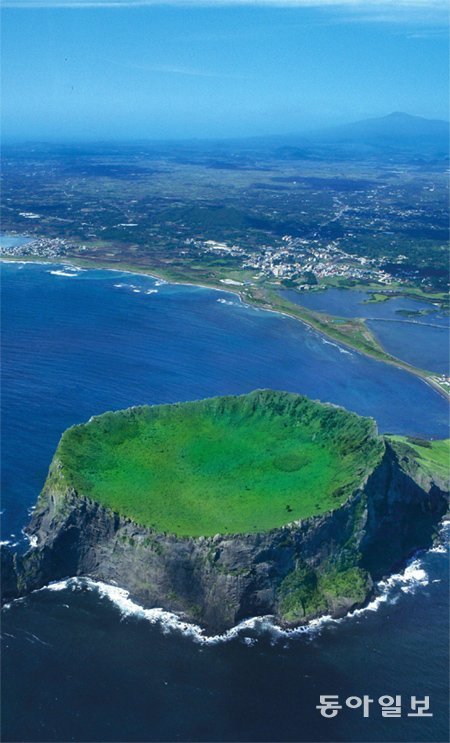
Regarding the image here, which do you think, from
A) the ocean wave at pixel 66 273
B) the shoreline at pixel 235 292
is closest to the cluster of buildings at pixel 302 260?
the shoreline at pixel 235 292

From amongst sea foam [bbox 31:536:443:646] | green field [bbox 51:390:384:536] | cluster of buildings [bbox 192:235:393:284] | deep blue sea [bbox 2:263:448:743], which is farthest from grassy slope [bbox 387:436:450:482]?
cluster of buildings [bbox 192:235:393:284]

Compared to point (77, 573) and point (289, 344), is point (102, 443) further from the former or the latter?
point (289, 344)

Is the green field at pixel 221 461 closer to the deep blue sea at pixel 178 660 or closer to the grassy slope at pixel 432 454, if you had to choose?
the deep blue sea at pixel 178 660

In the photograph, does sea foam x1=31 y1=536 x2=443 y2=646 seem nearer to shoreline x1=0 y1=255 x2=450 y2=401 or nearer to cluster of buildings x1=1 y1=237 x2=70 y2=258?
shoreline x1=0 y1=255 x2=450 y2=401

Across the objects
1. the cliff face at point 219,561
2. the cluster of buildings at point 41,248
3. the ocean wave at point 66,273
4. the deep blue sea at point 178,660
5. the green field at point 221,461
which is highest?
the cluster of buildings at point 41,248

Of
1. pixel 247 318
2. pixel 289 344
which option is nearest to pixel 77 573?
pixel 289 344

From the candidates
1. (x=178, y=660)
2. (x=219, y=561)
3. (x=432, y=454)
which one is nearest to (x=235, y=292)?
(x=432, y=454)

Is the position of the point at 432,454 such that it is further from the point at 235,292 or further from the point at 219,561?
the point at 235,292
